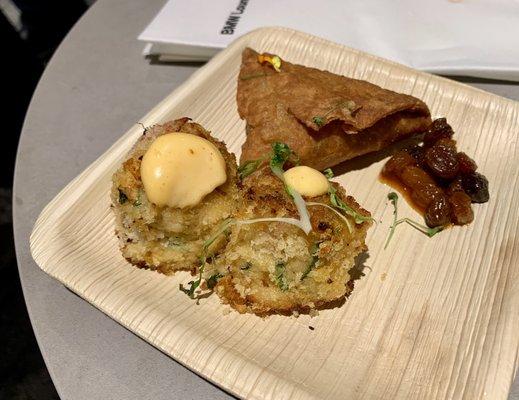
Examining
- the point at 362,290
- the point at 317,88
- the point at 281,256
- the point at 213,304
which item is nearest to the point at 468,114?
the point at 317,88

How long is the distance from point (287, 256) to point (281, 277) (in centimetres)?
8

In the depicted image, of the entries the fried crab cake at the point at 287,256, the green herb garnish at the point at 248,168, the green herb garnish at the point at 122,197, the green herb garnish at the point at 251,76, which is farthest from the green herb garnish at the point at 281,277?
the green herb garnish at the point at 251,76

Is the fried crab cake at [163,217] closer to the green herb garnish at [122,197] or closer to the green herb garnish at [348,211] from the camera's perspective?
the green herb garnish at [122,197]

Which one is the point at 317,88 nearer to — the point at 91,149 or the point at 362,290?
the point at 362,290

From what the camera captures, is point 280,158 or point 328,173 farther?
point 328,173

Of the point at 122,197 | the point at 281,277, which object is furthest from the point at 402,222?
the point at 122,197

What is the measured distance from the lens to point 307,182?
5.98 ft

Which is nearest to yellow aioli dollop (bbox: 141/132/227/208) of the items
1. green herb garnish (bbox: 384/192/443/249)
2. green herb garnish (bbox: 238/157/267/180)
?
green herb garnish (bbox: 238/157/267/180)

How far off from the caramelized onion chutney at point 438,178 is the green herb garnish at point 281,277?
705 mm

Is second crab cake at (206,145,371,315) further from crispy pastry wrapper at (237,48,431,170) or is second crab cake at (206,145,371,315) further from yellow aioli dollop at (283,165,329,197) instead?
crispy pastry wrapper at (237,48,431,170)

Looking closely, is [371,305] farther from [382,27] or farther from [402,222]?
[382,27]

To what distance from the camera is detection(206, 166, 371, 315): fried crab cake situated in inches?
67.9

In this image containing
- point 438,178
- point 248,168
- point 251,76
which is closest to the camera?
point 248,168

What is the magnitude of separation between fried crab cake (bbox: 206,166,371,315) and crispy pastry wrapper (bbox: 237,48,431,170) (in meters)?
0.48
